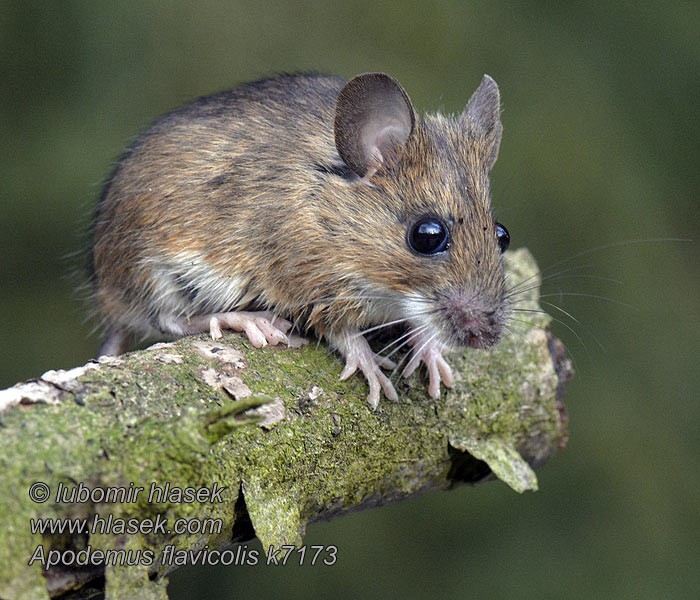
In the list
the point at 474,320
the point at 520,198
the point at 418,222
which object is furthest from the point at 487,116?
the point at 520,198

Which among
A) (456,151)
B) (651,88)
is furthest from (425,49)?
(456,151)

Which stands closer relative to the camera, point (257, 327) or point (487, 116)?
point (257, 327)

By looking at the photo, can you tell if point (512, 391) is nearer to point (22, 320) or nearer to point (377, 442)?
point (377, 442)

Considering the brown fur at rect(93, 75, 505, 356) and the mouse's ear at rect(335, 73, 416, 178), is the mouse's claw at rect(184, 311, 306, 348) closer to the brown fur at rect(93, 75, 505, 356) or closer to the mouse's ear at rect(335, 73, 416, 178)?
the brown fur at rect(93, 75, 505, 356)

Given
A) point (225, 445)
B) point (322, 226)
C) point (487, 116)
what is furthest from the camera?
point (487, 116)

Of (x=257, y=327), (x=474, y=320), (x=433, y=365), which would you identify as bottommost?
(x=433, y=365)

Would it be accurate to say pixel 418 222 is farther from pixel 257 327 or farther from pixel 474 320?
pixel 257 327

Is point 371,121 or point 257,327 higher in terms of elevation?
point 371,121

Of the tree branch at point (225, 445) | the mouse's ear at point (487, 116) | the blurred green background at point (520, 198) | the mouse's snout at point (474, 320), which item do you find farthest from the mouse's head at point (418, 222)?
the blurred green background at point (520, 198)

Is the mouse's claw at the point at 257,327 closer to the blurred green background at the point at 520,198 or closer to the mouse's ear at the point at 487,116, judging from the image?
the mouse's ear at the point at 487,116
